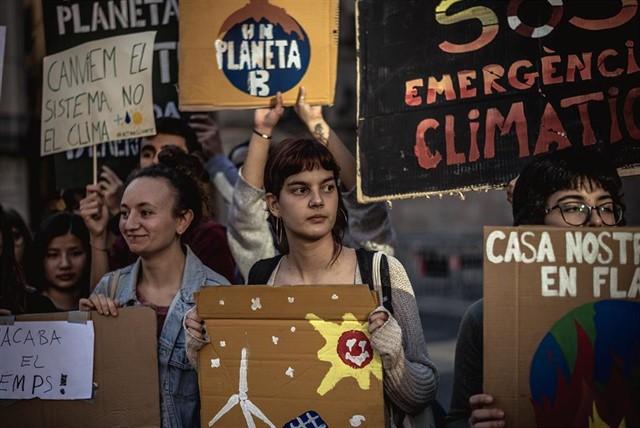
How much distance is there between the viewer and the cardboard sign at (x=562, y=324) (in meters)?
2.62

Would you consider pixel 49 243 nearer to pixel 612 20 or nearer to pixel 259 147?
pixel 259 147

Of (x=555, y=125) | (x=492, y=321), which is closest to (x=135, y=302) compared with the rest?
(x=492, y=321)

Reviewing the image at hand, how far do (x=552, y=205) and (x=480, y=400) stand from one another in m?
0.64

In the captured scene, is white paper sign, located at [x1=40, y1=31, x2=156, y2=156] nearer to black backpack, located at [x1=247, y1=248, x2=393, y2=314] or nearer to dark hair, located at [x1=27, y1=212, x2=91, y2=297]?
dark hair, located at [x1=27, y1=212, x2=91, y2=297]

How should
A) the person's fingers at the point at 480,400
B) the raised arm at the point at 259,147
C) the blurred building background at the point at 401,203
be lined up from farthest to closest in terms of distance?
1. the blurred building background at the point at 401,203
2. the raised arm at the point at 259,147
3. the person's fingers at the point at 480,400

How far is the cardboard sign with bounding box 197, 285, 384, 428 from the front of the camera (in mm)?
2867

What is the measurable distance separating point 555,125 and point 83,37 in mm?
2387

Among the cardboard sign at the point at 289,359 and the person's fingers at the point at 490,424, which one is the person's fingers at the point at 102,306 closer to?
the cardboard sign at the point at 289,359

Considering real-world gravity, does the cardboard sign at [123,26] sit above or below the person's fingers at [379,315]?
above

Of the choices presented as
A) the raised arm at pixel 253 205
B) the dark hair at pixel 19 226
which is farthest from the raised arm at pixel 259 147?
the dark hair at pixel 19 226

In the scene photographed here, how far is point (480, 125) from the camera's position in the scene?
361cm

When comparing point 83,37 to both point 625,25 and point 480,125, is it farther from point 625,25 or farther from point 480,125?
point 625,25

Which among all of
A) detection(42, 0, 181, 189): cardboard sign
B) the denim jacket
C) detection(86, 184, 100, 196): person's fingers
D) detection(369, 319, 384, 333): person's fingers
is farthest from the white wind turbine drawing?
detection(42, 0, 181, 189): cardboard sign

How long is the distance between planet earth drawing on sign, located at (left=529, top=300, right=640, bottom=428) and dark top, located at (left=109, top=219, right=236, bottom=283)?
1678 mm
